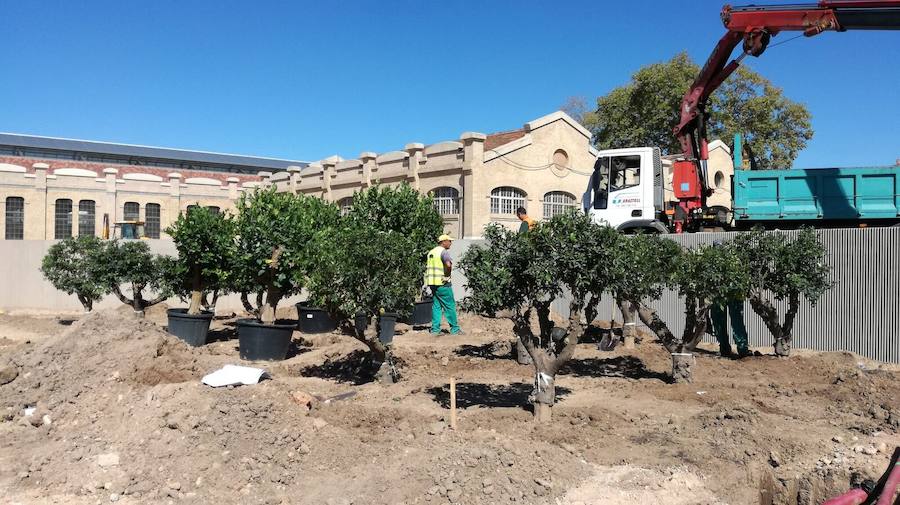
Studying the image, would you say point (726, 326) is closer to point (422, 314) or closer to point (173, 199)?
point (422, 314)

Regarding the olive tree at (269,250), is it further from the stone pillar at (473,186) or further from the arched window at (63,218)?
the arched window at (63,218)

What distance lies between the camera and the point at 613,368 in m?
10.1

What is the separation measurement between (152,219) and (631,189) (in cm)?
3234

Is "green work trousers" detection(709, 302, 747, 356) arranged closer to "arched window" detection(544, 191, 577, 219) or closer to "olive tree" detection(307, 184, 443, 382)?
"olive tree" detection(307, 184, 443, 382)

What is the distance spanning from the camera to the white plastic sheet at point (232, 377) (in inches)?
306

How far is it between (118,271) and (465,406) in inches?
390

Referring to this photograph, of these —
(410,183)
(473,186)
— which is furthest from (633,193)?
(410,183)

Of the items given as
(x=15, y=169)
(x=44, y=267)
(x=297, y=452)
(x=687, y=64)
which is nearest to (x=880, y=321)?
(x=297, y=452)

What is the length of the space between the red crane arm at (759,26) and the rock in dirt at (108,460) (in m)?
14.0

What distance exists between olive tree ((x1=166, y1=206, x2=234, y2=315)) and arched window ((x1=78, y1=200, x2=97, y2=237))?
2893 cm

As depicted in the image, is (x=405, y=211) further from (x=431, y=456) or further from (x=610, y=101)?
(x=610, y=101)

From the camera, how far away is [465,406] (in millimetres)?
7566

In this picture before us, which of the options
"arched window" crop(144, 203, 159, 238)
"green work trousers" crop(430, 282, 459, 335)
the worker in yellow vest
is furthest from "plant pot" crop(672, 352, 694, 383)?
"arched window" crop(144, 203, 159, 238)

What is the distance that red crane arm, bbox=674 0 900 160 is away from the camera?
12.7 m
